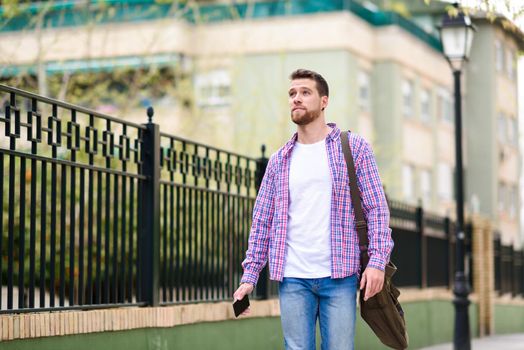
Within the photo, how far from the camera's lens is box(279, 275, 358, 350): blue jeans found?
19.6 ft

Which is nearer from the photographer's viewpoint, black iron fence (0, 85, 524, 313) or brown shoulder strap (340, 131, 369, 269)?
brown shoulder strap (340, 131, 369, 269)

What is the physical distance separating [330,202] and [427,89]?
36.9m

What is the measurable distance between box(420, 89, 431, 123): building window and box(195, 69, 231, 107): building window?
8.98 meters

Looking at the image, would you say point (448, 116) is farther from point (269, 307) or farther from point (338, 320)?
point (338, 320)

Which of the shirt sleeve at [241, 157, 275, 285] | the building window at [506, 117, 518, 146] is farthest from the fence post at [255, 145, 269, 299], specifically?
the building window at [506, 117, 518, 146]

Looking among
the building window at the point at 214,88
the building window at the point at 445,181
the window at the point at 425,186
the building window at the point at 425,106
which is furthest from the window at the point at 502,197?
the building window at the point at 214,88

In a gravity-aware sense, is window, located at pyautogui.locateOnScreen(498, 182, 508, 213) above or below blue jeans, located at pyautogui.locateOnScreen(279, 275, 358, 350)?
above

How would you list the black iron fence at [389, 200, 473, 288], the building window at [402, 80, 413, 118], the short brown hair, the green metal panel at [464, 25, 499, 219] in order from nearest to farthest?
the short brown hair < the black iron fence at [389, 200, 473, 288] < the building window at [402, 80, 413, 118] < the green metal panel at [464, 25, 499, 219]

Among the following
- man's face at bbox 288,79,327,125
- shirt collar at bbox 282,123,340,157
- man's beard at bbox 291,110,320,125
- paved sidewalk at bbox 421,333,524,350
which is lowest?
paved sidewalk at bbox 421,333,524,350

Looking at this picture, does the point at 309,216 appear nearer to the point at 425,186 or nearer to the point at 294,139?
the point at 294,139

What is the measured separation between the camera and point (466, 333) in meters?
15.3

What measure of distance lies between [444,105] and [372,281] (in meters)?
39.6

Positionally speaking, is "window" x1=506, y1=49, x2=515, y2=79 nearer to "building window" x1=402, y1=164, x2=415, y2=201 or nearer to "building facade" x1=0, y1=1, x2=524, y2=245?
"building facade" x1=0, y1=1, x2=524, y2=245

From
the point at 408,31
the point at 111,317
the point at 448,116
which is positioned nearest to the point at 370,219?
the point at 111,317
